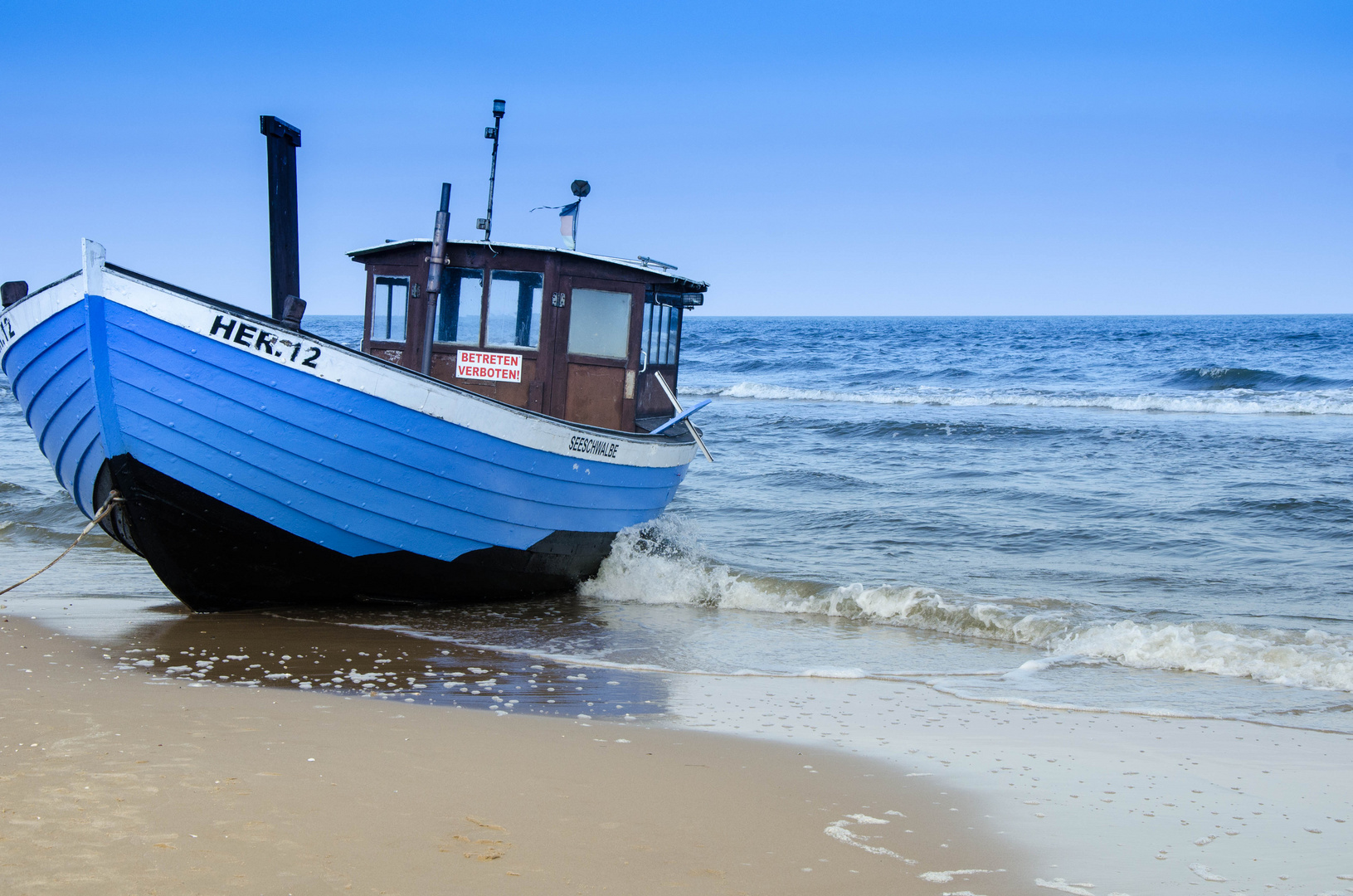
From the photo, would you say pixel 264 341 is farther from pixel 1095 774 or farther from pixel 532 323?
pixel 1095 774

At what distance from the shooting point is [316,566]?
23.3ft

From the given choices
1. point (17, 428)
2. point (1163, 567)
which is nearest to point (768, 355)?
point (17, 428)

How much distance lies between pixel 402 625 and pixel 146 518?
1729mm

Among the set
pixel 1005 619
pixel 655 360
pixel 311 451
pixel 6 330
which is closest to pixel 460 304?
pixel 655 360

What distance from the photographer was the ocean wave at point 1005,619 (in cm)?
683

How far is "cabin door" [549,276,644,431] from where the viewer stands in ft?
27.2

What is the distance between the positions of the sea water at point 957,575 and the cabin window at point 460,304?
6.90 ft

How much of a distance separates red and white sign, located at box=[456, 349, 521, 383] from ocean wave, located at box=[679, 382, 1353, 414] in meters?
20.9

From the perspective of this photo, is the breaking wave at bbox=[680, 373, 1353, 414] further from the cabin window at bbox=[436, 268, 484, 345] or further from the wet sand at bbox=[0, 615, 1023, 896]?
the wet sand at bbox=[0, 615, 1023, 896]

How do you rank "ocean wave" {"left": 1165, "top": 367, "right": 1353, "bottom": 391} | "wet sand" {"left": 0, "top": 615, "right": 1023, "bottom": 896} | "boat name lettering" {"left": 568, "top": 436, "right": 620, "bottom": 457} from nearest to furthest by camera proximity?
1. "wet sand" {"left": 0, "top": 615, "right": 1023, "bottom": 896}
2. "boat name lettering" {"left": 568, "top": 436, "right": 620, "bottom": 457}
3. "ocean wave" {"left": 1165, "top": 367, "right": 1353, "bottom": 391}

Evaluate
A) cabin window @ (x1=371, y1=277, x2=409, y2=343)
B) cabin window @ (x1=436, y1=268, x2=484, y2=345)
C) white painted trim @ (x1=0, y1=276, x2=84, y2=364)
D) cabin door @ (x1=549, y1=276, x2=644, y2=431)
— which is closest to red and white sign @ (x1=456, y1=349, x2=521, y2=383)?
cabin window @ (x1=436, y1=268, x2=484, y2=345)

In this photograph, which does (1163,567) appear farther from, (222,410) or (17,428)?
(17,428)

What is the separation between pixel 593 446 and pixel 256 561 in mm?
2381

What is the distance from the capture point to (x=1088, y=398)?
27.6m
